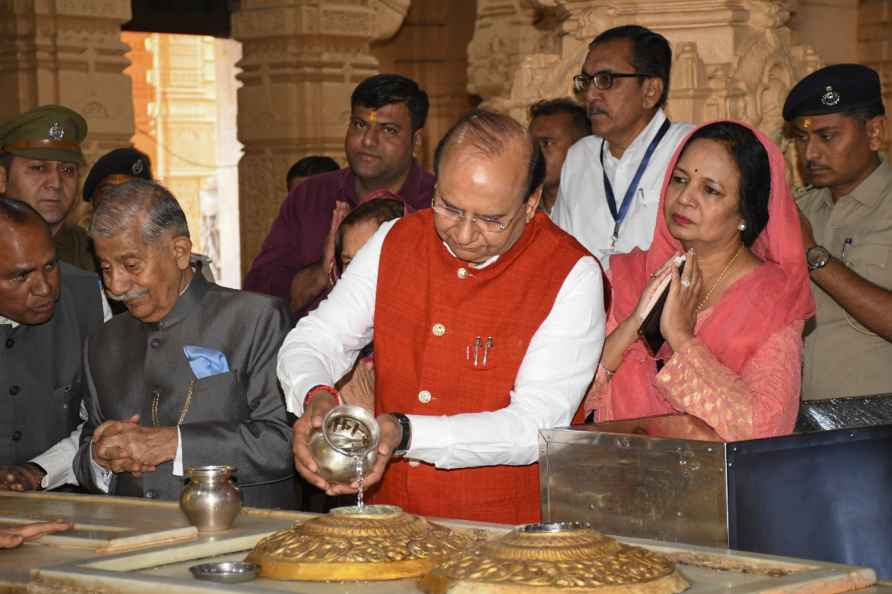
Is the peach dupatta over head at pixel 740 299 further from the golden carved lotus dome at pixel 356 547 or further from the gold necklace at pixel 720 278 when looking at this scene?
the golden carved lotus dome at pixel 356 547

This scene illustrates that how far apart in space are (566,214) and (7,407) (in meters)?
1.85

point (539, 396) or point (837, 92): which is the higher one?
point (837, 92)

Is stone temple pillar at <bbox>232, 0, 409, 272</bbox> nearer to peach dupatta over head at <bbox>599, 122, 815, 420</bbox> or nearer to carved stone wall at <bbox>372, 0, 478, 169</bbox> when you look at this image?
carved stone wall at <bbox>372, 0, 478, 169</bbox>

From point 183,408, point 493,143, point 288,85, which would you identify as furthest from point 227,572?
point 288,85

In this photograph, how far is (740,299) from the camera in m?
3.38

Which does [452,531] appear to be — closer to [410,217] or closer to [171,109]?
[410,217]

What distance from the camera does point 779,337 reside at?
A: 3.32 metres

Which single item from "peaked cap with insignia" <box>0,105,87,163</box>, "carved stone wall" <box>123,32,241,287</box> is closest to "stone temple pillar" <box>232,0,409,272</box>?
"peaked cap with insignia" <box>0,105,87,163</box>

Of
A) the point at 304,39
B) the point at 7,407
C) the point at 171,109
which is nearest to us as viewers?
the point at 7,407

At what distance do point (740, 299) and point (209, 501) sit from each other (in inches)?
51.6

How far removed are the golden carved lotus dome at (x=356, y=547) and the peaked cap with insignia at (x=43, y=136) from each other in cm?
308

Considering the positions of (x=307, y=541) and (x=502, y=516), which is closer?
(x=307, y=541)

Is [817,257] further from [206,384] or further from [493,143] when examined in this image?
[206,384]

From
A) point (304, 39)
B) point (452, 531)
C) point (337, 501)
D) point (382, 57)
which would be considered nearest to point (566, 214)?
point (337, 501)
